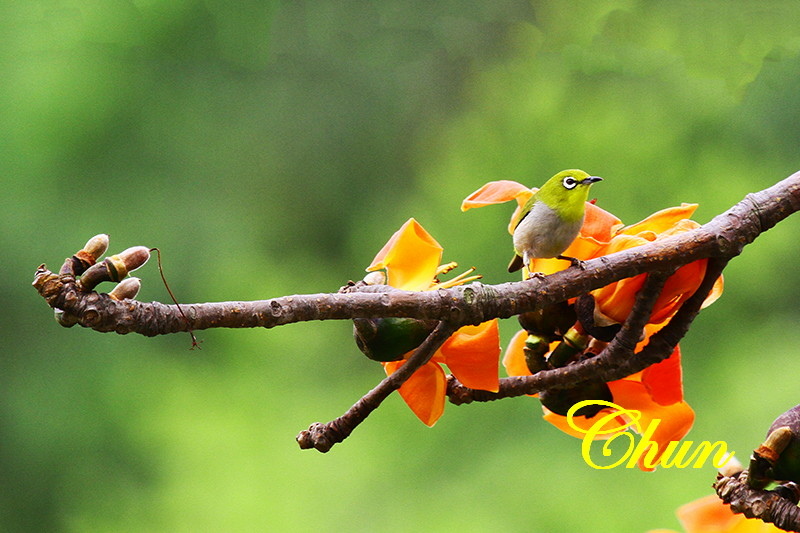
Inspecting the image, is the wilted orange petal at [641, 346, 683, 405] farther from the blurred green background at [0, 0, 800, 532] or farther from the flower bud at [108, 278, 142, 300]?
the blurred green background at [0, 0, 800, 532]

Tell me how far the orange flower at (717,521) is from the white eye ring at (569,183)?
18cm

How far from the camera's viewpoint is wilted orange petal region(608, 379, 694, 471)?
0.45 metres

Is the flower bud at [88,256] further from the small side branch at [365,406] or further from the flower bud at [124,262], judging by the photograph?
the small side branch at [365,406]

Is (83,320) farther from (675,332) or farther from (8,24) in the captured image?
(8,24)

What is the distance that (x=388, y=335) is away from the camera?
0.39 m

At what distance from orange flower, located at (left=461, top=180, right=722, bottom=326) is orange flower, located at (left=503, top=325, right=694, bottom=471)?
37mm

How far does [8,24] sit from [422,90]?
167cm

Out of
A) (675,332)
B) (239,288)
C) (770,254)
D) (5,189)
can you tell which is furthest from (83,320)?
(5,189)

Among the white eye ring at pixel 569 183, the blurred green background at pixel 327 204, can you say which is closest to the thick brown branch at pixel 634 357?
the white eye ring at pixel 569 183

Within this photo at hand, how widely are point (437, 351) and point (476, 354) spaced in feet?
0.06

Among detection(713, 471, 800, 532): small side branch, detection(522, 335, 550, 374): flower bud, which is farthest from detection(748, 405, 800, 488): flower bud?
detection(522, 335, 550, 374): flower bud

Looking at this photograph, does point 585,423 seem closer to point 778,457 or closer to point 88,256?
point 778,457

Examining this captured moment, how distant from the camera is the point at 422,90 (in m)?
3.86

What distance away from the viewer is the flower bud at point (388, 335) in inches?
15.2
